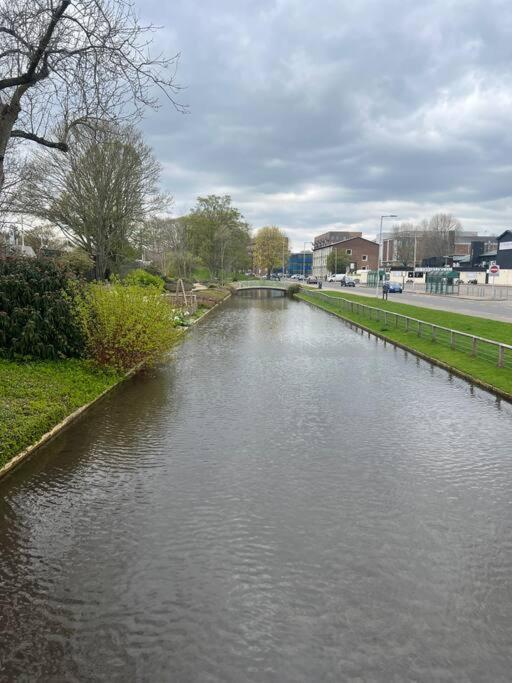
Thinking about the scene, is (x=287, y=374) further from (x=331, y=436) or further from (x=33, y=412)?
(x=33, y=412)

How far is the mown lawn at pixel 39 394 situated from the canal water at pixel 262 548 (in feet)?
1.57

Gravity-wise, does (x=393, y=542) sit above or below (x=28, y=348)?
below

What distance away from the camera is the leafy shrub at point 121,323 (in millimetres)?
15219

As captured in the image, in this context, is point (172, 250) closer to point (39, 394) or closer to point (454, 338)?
point (454, 338)

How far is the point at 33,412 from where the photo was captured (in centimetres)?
1057

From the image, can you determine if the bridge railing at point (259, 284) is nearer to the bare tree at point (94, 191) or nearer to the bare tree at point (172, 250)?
the bare tree at point (172, 250)

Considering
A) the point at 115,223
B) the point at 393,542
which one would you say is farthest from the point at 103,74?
the point at 115,223

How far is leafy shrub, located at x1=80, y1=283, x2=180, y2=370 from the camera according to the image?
15219mm

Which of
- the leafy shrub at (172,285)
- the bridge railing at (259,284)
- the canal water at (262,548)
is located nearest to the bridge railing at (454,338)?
the canal water at (262,548)

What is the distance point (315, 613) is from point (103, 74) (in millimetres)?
10017

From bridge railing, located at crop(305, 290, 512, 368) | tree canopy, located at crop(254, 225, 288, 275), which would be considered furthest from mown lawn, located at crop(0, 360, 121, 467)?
tree canopy, located at crop(254, 225, 288, 275)

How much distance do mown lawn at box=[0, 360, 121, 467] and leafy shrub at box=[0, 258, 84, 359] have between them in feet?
1.56

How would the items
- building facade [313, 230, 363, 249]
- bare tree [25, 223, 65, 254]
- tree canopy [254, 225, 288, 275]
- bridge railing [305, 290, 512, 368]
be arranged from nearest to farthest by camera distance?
bridge railing [305, 290, 512, 368] → bare tree [25, 223, 65, 254] → tree canopy [254, 225, 288, 275] → building facade [313, 230, 363, 249]

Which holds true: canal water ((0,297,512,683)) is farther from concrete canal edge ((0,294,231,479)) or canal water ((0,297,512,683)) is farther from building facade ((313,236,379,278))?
building facade ((313,236,379,278))
